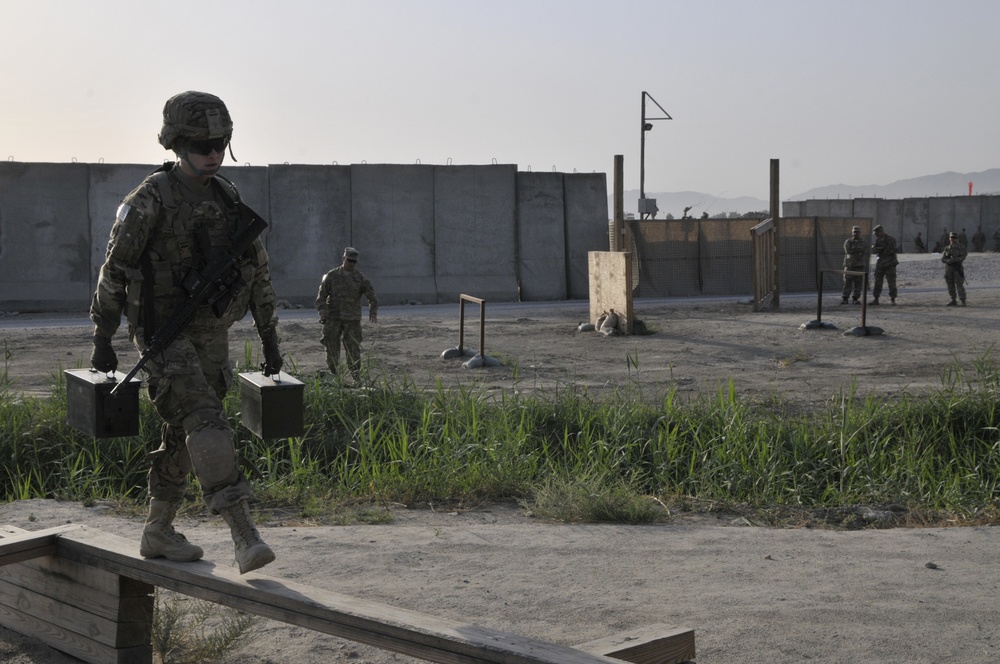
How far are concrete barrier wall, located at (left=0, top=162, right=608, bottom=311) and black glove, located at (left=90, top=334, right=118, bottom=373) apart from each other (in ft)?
58.1

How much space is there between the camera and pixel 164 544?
3.98 m

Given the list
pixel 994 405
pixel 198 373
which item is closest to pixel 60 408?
pixel 198 373

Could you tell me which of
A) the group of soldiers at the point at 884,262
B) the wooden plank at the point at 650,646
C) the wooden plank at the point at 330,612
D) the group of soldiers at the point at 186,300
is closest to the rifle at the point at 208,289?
the group of soldiers at the point at 186,300

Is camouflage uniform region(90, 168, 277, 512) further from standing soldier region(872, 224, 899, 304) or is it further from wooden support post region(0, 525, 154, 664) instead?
standing soldier region(872, 224, 899, 304)

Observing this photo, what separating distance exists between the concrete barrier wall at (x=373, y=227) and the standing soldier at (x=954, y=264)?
704 cm

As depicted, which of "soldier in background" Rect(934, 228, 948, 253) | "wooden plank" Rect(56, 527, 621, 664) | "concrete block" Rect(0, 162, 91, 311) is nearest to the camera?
"wooden plank" Rect(56, 527, 621, 664)

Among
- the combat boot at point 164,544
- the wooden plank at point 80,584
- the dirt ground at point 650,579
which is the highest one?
the combat boot at point 164,544

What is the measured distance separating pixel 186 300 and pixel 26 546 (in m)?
1.11

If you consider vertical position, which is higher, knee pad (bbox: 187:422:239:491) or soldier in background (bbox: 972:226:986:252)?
soldier in background (bbox: 972:226:986:252)

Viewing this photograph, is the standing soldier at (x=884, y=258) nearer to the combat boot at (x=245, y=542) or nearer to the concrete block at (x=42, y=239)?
the concrete block at (x=42, y=239)

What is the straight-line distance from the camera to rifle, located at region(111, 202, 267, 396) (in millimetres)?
3820

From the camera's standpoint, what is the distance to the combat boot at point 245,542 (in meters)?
3.67

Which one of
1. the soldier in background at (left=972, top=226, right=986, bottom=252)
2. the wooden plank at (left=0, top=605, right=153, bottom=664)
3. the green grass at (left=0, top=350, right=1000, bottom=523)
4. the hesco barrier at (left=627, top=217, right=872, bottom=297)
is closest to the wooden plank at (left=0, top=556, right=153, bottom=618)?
the wooden plank at (left=0, top=605, right=153, bottom=664)

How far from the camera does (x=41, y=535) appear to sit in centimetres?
414
